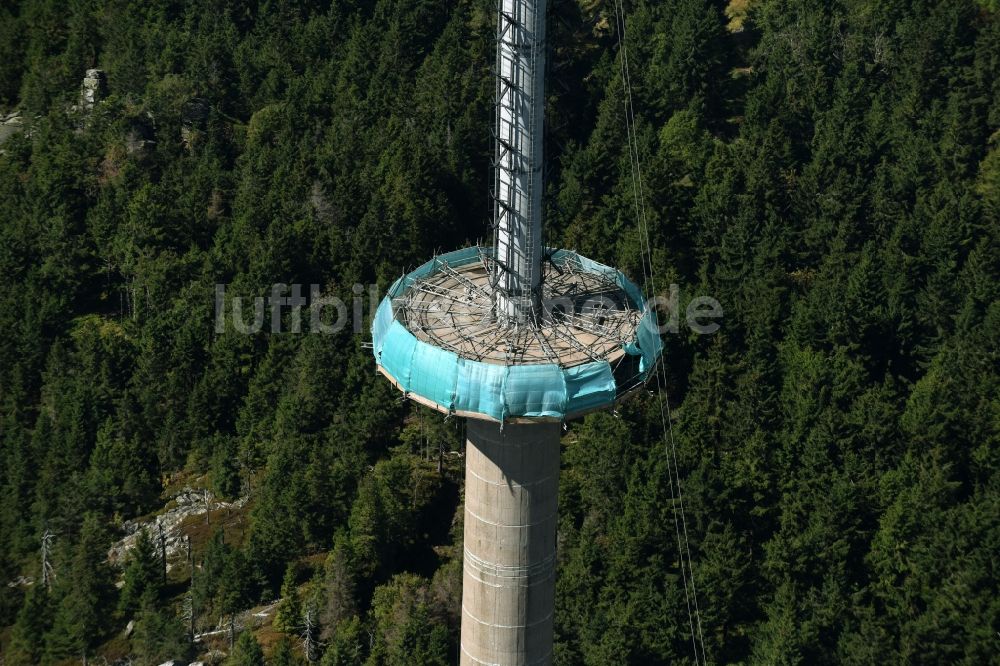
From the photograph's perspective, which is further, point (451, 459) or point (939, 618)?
point (451, 459)

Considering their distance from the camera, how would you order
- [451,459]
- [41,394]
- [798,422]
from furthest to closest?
1. [41,394]
2. [451,459]
3. [798,422]

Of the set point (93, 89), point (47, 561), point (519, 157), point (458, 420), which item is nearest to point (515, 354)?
point (519, 157)

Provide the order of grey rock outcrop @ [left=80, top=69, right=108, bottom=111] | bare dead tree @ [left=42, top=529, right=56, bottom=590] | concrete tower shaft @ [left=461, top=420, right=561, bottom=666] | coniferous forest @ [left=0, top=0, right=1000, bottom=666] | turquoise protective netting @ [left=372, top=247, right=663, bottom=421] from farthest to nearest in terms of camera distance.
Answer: grey rock outcrop @ [left=80, top=69, right=108, bottom=111] < bare dead tree @ [left=42, top=529, right=56, bottom=590] < coniferous forest @ [left=0, top=0, right=1000, bottom=666] < concrete tower shaft @ [left=461, top=420, right=561, bottom=666] < turquoise protective netting @ [left=372, top=247, right=663, bottom=421]

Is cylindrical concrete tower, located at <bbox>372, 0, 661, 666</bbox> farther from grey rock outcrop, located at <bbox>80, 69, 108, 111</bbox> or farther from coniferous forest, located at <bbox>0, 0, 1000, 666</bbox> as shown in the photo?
grey rock outcrop, located at <bbox>80, 69, 108, 111</bbox>

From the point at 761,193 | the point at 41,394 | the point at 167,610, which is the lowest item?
the point at 167,610

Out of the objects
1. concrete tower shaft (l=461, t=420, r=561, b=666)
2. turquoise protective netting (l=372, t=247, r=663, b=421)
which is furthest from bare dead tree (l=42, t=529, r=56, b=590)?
turquoise protective netting (l=372, t=247, r=663, b=421)

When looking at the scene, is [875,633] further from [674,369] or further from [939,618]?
[674,369]

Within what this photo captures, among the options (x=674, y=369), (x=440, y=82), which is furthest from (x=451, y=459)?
(x=440, y=82)


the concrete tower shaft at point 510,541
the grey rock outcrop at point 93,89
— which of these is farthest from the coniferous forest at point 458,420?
the concrete tower shaft at point 510,541
